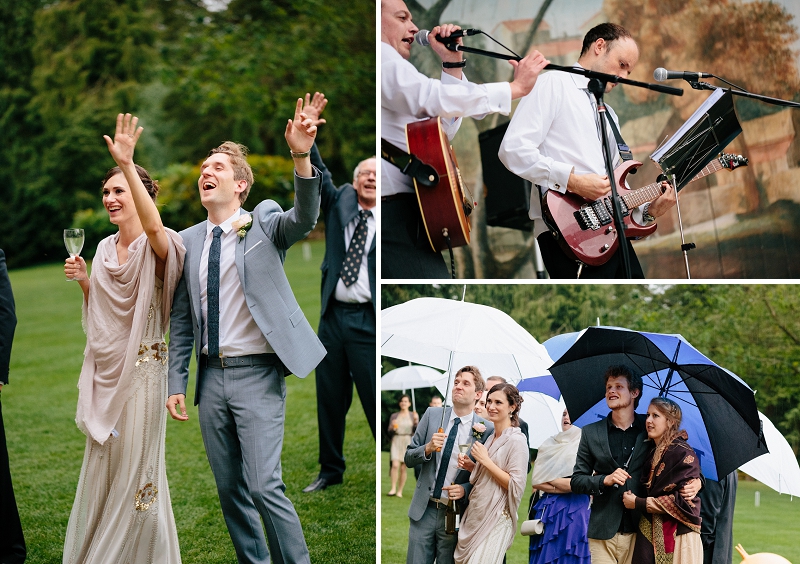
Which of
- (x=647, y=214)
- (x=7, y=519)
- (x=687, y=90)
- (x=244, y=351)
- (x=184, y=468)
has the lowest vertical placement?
(x=7, y=519)

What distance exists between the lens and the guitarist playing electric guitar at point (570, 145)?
175 inches

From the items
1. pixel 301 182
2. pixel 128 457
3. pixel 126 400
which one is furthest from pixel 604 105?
pixel 128 457

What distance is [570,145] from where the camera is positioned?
4.49 metres

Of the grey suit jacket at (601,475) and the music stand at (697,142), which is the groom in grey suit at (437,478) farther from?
the music stand at (697,142)

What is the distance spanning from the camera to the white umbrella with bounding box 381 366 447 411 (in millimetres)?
5512

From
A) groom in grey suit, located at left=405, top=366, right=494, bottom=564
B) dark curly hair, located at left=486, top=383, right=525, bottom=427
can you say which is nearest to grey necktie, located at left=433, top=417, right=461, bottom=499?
groom in grey suit, located at left=405, top=366, right=494, bottom=564

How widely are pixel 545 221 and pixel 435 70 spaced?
3.15 ft

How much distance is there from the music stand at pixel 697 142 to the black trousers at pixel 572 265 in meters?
0.43

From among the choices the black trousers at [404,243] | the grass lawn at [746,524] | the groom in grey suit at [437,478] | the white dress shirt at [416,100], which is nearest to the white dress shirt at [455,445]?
the groom in grey suit at [437,478]

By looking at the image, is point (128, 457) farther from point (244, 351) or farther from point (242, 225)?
point (242, 225)

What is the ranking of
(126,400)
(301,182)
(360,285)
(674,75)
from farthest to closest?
(360,285), (674,75), (126,400), (301,182)

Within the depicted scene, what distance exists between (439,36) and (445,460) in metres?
2.12

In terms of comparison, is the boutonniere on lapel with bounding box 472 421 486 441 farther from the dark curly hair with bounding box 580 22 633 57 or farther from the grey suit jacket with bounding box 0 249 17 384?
the grey suit jacket with bounding box 0 249 17 384

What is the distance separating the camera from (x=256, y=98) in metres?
16.4
